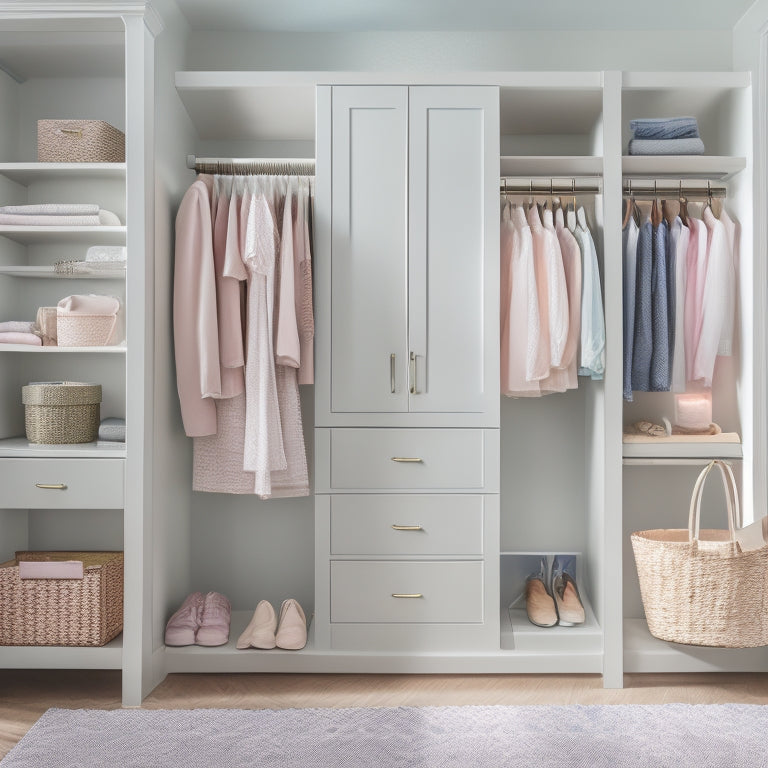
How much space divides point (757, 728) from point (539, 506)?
119 cm

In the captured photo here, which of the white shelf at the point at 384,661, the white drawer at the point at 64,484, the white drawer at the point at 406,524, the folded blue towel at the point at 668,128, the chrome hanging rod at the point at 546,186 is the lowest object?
the white shelf at the point at 384,661

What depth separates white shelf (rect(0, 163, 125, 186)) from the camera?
268 centimetres

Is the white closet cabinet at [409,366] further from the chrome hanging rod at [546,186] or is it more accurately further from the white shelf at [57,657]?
the white shelf at [57,657]

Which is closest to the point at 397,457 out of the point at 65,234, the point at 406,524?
the point at 406,524

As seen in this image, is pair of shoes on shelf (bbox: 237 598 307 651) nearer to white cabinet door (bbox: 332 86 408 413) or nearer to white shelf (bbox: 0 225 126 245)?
white cabinet door (bbox: 332 86 408 413)

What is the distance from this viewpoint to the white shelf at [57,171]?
268 cm

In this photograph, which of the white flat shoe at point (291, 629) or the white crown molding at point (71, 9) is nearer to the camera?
the white crown molding at point (71, 9)

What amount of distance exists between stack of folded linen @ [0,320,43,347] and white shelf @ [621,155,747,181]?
2.27 metres

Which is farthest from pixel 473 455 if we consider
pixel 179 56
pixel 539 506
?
pixel 179 56

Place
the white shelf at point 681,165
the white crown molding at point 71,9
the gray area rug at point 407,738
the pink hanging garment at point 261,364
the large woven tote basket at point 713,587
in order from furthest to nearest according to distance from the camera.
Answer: the white shelf at point 681,165, the pink hanging garment at point 261,364, the large woven tote basket at point 713,587, the white crown molding at point 71,9, the gray area rug at point 407,738

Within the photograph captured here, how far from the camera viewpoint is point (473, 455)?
2854 mm

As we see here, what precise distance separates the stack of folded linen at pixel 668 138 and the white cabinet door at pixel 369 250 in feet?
3.03

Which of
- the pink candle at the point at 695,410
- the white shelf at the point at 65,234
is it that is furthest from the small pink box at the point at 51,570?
the pink candle at the point at 695,410

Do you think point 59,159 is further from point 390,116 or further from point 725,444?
point 725,444
